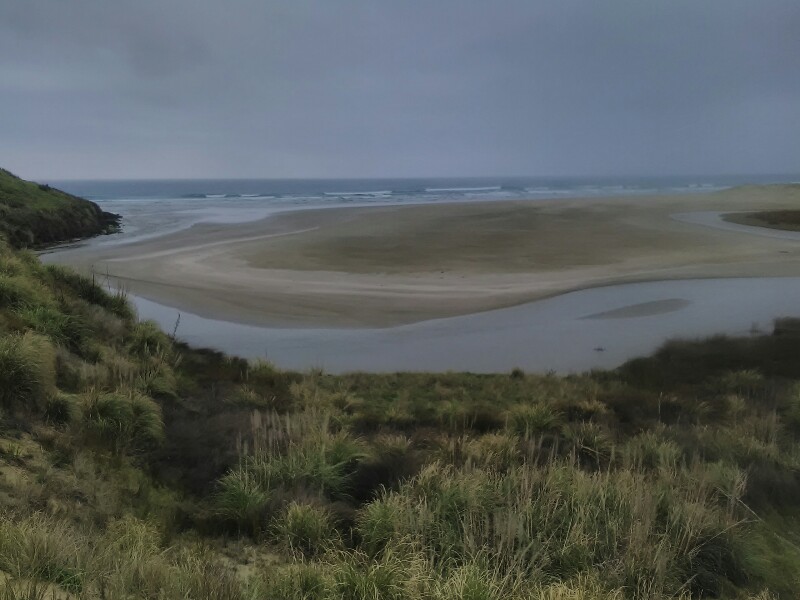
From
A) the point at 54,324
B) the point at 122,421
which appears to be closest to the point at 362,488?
the point at 122,421

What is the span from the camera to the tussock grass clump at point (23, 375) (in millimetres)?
6684

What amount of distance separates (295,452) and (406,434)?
7.33 ft

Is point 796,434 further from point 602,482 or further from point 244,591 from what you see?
point 244,591

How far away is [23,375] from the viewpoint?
686cm

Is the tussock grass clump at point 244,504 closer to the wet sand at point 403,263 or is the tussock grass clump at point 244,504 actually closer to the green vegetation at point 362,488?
the green vegetation at point 362,488

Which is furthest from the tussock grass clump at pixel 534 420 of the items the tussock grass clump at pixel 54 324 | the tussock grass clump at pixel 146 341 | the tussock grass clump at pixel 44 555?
the tussock grass clump at pixel 54 324

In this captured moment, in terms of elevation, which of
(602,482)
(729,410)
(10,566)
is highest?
(10,566)

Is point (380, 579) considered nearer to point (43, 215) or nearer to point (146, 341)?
point (146, 341)

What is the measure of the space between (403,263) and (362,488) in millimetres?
20905

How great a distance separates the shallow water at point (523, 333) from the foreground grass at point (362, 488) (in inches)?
127

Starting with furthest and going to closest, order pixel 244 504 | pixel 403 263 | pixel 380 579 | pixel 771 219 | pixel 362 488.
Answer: pixel 771 219 < pixel 403 263 < pixel 362 488 < pixel 244 504 < pixel 380 579

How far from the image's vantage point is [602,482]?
6.05 metres

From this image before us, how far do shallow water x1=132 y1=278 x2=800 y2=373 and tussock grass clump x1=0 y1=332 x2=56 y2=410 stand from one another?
255 inches

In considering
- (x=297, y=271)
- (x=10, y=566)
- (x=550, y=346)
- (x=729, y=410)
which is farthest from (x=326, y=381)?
(x=297, y=271)
